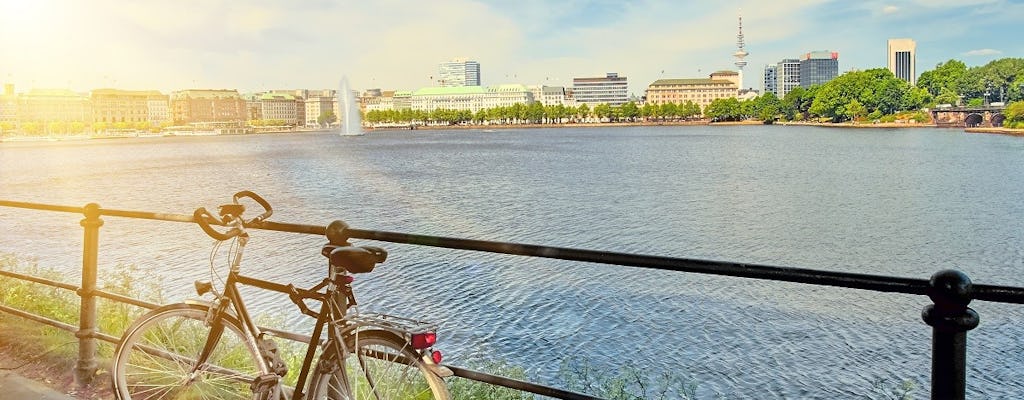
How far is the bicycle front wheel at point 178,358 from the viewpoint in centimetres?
432

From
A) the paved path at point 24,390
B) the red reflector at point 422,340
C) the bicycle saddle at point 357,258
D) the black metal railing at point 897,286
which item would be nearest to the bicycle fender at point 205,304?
the black metal railing at point 897,286

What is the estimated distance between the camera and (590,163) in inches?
3469

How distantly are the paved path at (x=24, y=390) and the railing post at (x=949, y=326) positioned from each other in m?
5.11

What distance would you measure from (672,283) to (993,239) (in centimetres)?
1768

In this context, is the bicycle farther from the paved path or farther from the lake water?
the lake water

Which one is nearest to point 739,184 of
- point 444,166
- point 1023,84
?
point 444,166

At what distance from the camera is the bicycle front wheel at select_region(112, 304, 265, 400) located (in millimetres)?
4316

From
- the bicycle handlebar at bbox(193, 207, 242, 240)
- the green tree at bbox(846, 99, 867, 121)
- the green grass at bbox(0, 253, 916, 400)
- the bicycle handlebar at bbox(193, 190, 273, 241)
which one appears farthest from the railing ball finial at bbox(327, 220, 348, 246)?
the green tree at bbox(846, 99, 867, 121)

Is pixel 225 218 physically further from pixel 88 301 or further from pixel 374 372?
pixel 88 301

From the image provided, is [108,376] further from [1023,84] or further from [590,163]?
[1023,84]

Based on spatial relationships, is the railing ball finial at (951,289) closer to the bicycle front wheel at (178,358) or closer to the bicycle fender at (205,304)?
the bicycle front wheel at (178,358)

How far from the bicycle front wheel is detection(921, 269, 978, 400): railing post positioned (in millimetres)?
3006

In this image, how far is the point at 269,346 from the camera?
13.5 ft

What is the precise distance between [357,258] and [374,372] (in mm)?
570
